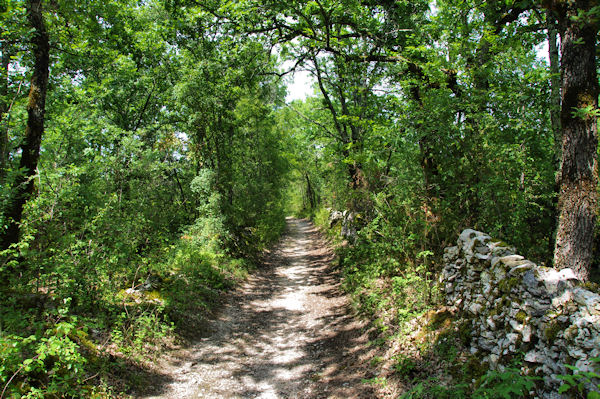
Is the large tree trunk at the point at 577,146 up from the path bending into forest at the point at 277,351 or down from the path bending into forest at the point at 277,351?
up

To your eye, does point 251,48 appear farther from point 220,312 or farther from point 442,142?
point 220,312

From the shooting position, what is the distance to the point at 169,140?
13758 mm

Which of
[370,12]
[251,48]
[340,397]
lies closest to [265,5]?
[251,48]

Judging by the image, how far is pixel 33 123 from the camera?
520 centimetres

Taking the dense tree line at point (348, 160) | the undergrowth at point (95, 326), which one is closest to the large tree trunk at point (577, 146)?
the dense tree line at point (348, 160)

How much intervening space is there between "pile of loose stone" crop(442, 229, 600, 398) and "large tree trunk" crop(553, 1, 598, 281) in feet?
2.65

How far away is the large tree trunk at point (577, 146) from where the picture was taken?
3.94m

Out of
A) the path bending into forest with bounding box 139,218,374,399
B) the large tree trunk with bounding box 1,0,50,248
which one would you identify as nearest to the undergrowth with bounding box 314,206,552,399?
the path bending into forest with bounding box 139,218,374,399

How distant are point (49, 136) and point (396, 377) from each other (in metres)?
7.82

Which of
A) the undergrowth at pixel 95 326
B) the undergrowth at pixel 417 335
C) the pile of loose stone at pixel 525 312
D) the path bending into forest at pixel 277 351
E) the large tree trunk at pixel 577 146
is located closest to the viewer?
the pile of loose stone at pixel 525 312

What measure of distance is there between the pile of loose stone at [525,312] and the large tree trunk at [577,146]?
0.81 metres

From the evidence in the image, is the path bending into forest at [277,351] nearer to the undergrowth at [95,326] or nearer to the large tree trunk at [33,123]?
the undergrowth at [95,326]

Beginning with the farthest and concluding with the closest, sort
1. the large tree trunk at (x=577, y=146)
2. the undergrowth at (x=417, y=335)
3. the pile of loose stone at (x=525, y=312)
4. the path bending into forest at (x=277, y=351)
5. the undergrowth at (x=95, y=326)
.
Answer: the path bending into forest at (x=277, y=351), the large tree trunk at (x=577, y=146), the undergrowth at (x=95, y=326), the undergrowth at (x=417, y=335), the pile of loose stone at (x=525, y=312)

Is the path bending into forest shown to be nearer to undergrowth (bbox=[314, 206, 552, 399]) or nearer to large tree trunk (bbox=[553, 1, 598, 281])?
undergrowth (bbox=[314, 206, 552, 399])
